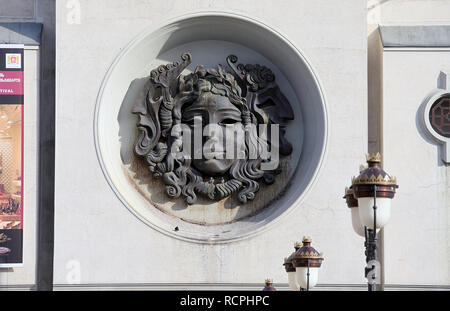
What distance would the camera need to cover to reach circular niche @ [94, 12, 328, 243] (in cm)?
2456

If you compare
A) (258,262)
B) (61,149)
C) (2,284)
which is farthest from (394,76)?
(2,284)

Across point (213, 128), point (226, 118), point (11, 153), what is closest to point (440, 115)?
point (226, 118)

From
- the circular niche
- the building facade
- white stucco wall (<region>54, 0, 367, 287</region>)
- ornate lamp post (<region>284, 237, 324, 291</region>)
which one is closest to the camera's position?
ornate lamp post (<region>284, 237, 324, 291</region>)

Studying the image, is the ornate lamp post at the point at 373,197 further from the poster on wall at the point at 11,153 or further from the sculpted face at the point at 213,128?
the poster on wall at the point at 11,153

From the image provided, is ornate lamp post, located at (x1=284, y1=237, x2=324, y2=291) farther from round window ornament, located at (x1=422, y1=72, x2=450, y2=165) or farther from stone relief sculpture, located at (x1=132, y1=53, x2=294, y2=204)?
round window ornament, located at (x1=422, y1=72, x2=450, y2=165)

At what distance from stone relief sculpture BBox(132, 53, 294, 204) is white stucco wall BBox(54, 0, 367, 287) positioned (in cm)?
103

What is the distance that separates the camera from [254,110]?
993 inches

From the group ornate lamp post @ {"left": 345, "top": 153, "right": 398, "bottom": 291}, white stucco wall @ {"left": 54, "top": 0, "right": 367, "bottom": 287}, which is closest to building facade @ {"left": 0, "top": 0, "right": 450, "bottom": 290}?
white stucco wall @ {"left": 54, "top": 0, "right": 367, "bottom": 287}

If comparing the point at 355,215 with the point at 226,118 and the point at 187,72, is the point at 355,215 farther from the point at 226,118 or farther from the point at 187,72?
the point at 187,72

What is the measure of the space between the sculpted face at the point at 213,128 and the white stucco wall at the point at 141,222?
1559 millimetres

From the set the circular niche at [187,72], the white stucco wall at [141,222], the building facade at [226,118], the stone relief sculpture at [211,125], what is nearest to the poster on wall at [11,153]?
the building facade at [226,118]

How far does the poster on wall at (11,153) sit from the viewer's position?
2436cm

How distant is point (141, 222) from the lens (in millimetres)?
24188

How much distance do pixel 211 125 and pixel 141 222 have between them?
2252 mm
